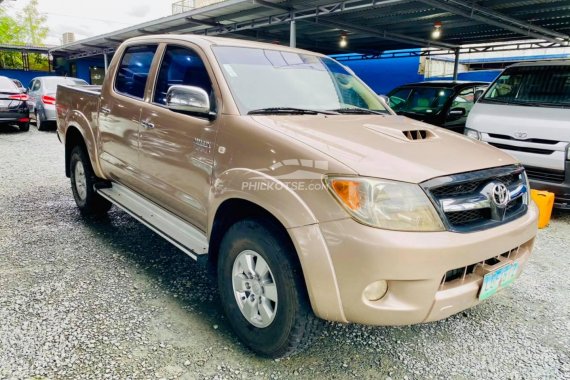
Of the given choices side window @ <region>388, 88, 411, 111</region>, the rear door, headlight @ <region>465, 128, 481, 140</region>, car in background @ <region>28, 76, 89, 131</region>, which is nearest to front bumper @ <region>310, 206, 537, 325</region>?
the rear door

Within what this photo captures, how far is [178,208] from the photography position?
9.71ft

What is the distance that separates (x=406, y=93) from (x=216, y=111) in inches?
283

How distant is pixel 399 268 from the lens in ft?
5.86

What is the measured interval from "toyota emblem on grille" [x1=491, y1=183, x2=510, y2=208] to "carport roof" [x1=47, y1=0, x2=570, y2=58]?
717 centimetres

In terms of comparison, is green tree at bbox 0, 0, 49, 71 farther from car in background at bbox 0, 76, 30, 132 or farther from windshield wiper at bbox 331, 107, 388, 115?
windshield wiper at bbox 331, 107, 388, 115

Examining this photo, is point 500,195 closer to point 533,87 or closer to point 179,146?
point 179,146

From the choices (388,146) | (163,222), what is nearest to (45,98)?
(163,222)

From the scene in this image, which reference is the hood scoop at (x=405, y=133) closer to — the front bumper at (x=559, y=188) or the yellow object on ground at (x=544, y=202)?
the yellow object on ground at (x=544, y=202)

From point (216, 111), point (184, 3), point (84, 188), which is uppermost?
point (184, 3)

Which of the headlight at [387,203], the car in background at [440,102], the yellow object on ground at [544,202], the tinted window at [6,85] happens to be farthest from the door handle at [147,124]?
the tinted window at [6,85]

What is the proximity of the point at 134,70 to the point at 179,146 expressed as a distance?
50.3 inches

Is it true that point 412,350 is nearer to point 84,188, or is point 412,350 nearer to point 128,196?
point 128,196

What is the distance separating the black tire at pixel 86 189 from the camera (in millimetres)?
4254

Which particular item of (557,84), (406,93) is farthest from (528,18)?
(557,84)
